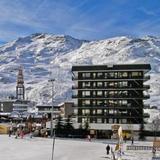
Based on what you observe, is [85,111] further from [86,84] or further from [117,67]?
[117,67]

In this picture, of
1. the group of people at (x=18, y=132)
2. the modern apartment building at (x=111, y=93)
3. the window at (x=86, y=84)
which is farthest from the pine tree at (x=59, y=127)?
the window at (x=86, y=84)

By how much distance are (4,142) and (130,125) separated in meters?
47.1

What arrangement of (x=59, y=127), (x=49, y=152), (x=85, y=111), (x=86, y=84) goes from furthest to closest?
(x=86, y=84)
(x=85, y=111)
(x=59, y=127)
(x=49, y=152)

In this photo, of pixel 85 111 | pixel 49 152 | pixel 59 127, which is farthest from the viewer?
pixel 85 111

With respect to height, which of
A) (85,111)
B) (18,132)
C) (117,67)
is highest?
(117,67)

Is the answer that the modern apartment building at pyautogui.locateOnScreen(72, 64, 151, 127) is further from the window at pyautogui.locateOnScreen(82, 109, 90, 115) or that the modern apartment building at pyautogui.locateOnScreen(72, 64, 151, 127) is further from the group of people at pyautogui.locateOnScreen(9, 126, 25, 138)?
the group of people at pyautogui.locateOnScreen(9, 126, 25, 138)

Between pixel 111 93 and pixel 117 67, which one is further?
pixel 117 67

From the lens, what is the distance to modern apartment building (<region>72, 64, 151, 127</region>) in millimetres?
136250

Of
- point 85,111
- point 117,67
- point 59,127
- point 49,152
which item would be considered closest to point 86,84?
point 85,111

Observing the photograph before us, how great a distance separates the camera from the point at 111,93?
139 meters

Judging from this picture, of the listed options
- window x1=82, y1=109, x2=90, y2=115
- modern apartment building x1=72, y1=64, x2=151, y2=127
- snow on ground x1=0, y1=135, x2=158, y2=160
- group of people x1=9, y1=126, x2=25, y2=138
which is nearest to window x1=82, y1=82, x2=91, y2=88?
modern apartment building x1=72, y1=64, x2=151, y2=127

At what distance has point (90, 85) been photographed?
140875mm

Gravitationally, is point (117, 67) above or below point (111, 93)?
above

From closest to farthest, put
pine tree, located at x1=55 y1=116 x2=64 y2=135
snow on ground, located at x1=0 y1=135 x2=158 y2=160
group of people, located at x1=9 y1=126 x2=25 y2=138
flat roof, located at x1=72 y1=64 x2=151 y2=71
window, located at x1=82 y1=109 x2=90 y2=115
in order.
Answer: snow on ground, located at x1=0 y1=135 x2=158 y2=160, group of people, located at x1=9 y1=126 x2=25 y2=138, pine tree, located at x1=55 y1=116 x2=64 y2=135, flat roof, located at x1=72 y1=64 x2=151 y2=71, window, located at x1=82 y1=109 x2=90 y2=115
